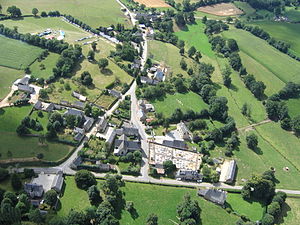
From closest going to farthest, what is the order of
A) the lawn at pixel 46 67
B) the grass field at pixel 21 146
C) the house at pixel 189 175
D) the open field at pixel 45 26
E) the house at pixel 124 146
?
the grass field at pixel 21 146
the house at pixel 189 175
the house at pixel 124 146
the lawn at pixel 46 67
the open field at pixel 45 26

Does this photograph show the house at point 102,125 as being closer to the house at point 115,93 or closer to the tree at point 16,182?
the house at point 115,93

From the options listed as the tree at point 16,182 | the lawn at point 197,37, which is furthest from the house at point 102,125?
the lawn at point 197,37

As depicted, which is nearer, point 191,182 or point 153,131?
point 191,182

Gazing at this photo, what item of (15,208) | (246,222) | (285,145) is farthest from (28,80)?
(285,145)

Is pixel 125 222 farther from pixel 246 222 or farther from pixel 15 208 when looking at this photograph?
pixel 246 222

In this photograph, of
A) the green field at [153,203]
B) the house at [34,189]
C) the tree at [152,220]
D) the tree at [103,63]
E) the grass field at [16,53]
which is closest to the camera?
the tree at [152,220]

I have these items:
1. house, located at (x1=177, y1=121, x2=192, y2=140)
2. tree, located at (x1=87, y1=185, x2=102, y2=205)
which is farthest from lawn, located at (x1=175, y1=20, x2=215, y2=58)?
tree, located at (x1=87, y1=185, x2=102, y2=205)
